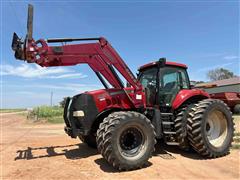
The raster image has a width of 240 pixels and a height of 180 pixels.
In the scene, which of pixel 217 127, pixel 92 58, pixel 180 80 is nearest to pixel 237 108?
pixel 217 127

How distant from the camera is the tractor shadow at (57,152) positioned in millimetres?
7222

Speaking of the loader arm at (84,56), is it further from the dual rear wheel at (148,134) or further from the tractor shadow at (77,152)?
the tractor shadow at (77,152)

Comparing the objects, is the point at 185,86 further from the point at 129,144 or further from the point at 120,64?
the point at 129,144

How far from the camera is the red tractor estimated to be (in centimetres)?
589

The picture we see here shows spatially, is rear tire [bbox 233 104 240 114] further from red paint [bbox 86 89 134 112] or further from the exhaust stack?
the exhaust stack

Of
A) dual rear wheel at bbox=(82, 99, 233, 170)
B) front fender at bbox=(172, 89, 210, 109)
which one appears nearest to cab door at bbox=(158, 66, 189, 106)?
front fender at bbox=(172, 89, 210, 109)

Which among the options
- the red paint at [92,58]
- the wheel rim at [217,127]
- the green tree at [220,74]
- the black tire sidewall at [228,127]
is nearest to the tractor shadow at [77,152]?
the black tire sidewall at [228,127]

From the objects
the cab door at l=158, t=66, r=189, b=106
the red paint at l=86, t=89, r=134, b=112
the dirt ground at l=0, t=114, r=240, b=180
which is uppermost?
the cab door at l=158, t=66, r=189, b=106

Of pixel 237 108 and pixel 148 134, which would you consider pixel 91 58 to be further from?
pixel 237 108

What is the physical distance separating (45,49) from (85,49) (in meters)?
1.01

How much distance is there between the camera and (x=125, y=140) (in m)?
6.20

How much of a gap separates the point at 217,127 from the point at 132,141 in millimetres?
2965

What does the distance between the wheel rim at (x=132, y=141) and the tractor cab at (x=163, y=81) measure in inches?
58.4

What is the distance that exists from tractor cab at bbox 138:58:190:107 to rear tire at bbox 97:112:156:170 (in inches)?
58.7
